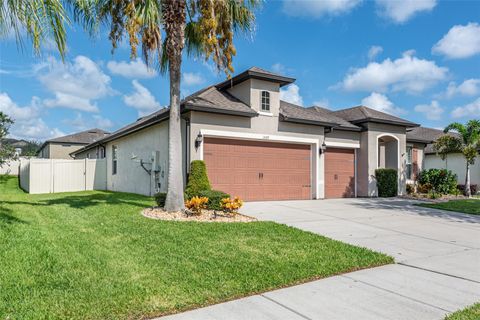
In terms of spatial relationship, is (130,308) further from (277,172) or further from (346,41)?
(346,41)

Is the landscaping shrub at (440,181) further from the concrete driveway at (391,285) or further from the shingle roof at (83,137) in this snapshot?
the shingle roof at (83,137)

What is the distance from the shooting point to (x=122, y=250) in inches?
224

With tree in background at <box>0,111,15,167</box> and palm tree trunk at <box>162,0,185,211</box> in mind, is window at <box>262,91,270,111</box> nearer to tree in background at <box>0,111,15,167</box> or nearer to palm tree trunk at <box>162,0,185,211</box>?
palm tree trunk at <box>162,0,185,211</box>

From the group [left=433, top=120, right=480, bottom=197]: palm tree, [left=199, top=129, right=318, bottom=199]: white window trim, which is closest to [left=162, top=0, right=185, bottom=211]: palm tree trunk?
[left=199, top=129, right=318, bottom=199]: white window trim

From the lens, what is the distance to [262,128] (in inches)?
538

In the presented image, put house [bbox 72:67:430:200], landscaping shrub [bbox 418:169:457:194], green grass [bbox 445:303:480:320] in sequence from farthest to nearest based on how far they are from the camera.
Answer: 1. landscaping shrub [bbox 418:169:457:194]
2. house [bbox 72:67:430:200]
3. green grass [bbox 445:303:480:320]

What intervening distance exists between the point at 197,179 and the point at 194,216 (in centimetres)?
268

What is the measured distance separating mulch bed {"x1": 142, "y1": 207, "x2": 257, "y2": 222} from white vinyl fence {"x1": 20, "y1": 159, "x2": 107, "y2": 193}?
1283 centimetres

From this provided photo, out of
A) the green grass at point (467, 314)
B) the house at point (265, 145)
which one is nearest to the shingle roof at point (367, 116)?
the house at point (265, 145)

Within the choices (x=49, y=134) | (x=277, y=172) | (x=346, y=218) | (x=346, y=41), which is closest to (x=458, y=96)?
(x=346, y=41)

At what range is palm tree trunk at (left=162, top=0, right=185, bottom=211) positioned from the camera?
9.18m

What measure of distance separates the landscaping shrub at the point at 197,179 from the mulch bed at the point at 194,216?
6.00ft

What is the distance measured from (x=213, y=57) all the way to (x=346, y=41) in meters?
9.46

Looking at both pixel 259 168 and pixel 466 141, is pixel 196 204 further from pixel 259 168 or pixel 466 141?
pixel 466 141
